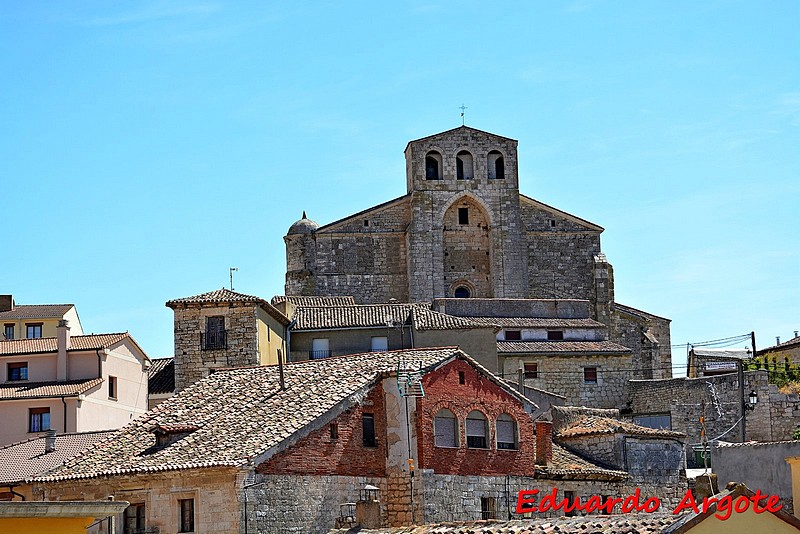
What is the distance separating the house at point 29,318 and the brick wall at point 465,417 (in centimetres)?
3795

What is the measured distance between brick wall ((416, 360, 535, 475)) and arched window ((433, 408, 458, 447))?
14 centimetres

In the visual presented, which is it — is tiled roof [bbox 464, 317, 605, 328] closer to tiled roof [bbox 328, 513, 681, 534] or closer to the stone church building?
the stone church building

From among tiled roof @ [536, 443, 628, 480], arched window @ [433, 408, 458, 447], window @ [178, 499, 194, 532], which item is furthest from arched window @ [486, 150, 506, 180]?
window @ [178, 499, 194, 532]

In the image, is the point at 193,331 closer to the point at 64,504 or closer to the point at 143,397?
the point at 143,397

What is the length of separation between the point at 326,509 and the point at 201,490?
3.53 m

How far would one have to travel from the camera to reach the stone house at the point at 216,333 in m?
56.4

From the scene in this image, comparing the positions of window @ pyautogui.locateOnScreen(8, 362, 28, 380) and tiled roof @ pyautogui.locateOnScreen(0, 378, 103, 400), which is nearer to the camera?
tiled roof @ pyautogui.locateOnScreen(0, 378, 103, 400)

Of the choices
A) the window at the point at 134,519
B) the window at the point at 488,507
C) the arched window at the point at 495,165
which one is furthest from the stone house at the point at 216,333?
the arched window at the point at 495,165

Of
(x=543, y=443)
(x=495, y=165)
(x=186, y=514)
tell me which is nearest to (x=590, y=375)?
(x=543, y=443)

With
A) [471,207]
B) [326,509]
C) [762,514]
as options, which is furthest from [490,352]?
[762,514]

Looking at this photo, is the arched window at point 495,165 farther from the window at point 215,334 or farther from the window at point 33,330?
the window at point 215,334

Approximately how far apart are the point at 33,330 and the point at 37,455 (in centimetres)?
3038

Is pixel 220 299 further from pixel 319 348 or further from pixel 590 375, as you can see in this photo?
pixel 590 375

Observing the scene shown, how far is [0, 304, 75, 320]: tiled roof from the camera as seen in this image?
259 feet
